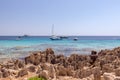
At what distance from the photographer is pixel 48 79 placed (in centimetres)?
1090

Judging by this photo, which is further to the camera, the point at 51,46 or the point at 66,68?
the point at 51,46

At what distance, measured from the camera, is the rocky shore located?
11883 millimetres

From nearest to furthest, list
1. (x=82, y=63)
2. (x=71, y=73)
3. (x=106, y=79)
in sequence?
(x=106, y=79), (x=71, y=73), (x=82, y=63)

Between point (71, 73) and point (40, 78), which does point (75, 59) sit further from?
point (40, 78)

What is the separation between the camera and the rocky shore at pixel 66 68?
11.9m

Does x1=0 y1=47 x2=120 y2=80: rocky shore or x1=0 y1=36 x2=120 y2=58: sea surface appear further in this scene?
x1=0 y1=36 x2=120 y2=58: sea surface

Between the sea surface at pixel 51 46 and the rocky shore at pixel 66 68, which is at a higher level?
the rocky shore at pixel 66 68

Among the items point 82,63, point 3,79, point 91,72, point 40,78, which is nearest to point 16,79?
point 3,79

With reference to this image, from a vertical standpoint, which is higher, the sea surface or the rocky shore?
the rocky shore

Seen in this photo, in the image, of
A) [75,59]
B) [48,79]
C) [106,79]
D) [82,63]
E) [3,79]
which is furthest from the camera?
[75,59]

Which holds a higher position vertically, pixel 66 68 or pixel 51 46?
pixel 66 68

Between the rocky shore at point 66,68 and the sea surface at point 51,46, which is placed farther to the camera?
the sea surface at point 51,46

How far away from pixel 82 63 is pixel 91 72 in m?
3.78

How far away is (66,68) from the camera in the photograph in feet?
48.3
